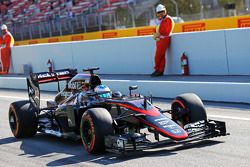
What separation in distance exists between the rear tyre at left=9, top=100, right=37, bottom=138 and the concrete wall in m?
6.57

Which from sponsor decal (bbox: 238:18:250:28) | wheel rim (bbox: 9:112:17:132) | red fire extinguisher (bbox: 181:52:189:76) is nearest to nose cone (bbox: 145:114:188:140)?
wheel rim (bbox: 9:112:17:132)

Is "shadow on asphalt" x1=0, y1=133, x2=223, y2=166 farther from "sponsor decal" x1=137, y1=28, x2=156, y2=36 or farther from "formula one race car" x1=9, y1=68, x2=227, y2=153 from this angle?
"sponsor decal" x1=137, y1=28, x2=156, y2=36

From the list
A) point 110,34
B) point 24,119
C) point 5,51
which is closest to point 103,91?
point 24,119

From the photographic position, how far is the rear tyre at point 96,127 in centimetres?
753

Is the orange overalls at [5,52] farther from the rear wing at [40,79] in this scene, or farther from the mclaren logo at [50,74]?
the mclaren logo at [50,74]

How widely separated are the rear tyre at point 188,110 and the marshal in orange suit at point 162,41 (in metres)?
7.89

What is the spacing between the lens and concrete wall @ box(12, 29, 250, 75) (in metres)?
14.6

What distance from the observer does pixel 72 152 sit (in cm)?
826

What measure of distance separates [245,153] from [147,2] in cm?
2311

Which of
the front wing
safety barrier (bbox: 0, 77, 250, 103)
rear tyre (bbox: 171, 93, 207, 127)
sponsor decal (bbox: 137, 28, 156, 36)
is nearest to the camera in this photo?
the front wing

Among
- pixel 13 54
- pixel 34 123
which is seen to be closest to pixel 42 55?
pixel 13 54

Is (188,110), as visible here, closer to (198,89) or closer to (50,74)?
(50,74)

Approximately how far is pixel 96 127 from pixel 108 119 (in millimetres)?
208

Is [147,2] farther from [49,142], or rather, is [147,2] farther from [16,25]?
[49,142]
